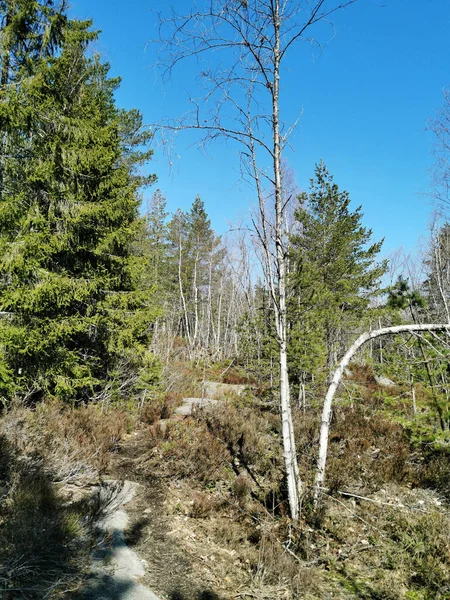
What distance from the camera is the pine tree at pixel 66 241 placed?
23.4 ft

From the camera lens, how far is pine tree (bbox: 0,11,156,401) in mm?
7141

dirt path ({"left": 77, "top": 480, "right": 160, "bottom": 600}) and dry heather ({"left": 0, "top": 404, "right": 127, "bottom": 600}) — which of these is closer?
dry heather ({"left": 0, "top": 404, "right": 127, "bottom": 600})

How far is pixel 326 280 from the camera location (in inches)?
554

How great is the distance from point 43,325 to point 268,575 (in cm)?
626

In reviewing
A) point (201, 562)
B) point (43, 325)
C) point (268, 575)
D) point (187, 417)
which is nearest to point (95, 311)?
point (43, 325)

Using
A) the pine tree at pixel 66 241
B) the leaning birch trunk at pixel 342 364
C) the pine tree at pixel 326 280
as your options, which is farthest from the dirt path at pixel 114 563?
the pine tree at pixel 326 280

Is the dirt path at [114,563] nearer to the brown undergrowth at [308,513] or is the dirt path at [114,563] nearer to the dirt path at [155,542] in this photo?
the dirt path at [155,542]

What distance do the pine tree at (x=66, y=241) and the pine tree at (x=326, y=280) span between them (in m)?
4.32

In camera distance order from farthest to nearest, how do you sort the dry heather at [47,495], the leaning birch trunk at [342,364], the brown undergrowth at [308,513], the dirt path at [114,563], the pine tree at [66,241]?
1. the pine tree at [66,241]
2. the leaning birch trunk at [342,364]
3. the brown undergrowth at [308,513]
4. the dirt path at [114,563]
5. the dry heather at [47,495]

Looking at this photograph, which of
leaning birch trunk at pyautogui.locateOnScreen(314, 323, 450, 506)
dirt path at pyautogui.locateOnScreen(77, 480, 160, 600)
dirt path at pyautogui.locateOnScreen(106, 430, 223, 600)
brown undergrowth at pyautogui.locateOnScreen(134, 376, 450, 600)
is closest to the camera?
dirt path at pyautogui.locateOnScreen(77, 480, 160, 600)

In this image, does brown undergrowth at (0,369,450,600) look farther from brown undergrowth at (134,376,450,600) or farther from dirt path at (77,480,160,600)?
dirt path at (77,480,160,600)

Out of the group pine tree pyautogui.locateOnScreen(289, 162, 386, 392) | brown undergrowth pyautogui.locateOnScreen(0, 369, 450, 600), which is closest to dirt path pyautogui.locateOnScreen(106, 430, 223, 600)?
brown undergrowth pyautogui.locateOnScreen(0, 369, 450, 600)

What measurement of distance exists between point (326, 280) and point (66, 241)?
10202 millimetres

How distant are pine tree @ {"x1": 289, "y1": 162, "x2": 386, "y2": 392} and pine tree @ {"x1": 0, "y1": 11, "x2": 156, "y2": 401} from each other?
4317 mm
